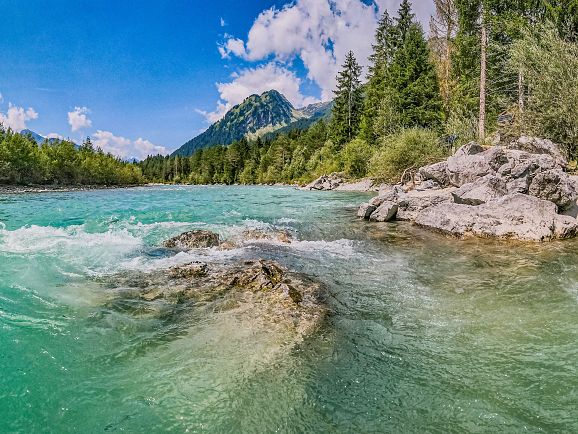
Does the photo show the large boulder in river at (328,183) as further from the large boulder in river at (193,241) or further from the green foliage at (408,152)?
the large boulder in river at (193,241)

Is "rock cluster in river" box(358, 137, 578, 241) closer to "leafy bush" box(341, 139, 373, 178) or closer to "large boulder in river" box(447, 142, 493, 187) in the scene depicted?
"large boulder in river" box(447, 142, 493, 187)

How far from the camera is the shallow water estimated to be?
12.4ft

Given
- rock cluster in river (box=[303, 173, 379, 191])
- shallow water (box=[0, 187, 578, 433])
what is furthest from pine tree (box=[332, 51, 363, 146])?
shallow water (box=[0, 187, 578, 433])

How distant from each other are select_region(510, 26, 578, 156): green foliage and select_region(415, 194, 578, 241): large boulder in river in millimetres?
10444

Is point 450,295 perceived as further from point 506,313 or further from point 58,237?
point 58,237

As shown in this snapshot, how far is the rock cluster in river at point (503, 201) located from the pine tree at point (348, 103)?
47299 mm

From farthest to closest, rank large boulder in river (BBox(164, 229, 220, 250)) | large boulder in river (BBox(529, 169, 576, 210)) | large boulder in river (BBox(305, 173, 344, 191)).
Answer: large boulder in river (BBox(305, 173, 344, 191)), large boulder in river (BBox(529, 169, 576, 210)), large boulder in river (BBox(164, 229, 220, 250))

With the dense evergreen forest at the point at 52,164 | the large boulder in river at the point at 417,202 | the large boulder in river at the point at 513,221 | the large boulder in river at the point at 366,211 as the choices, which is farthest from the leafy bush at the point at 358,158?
the dense evergreen forest at the point at 52,164

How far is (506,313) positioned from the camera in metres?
6.39

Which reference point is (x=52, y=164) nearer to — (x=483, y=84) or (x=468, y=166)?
(x=483, y=84)

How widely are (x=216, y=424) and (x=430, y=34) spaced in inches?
1862

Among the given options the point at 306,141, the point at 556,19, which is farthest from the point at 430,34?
the point at 306,141

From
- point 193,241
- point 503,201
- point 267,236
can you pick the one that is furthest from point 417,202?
point 193,241

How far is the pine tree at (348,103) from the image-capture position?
6341 centimetres
